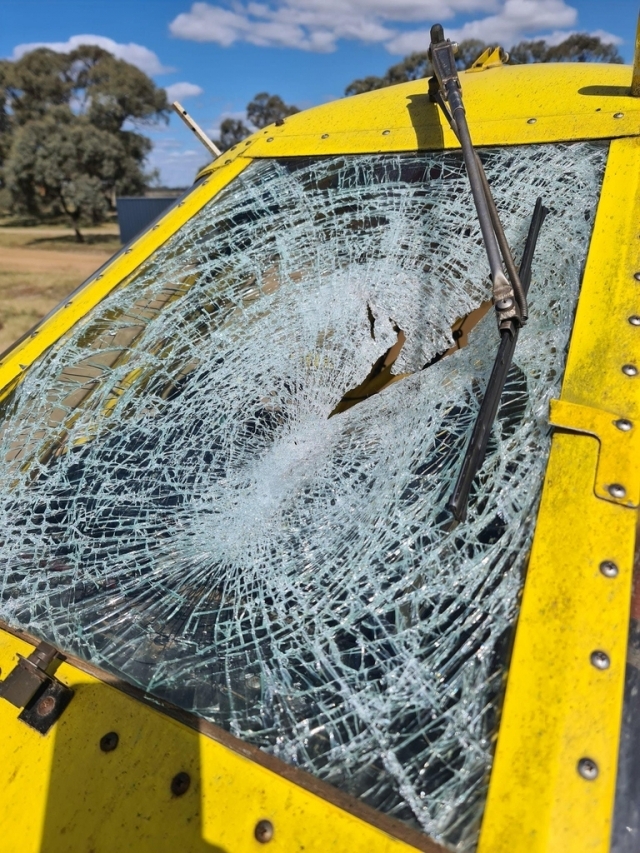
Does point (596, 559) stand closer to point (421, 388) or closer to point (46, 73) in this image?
point (421, 388)

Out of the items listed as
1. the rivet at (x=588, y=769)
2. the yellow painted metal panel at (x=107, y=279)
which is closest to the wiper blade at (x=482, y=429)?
the rivet at (x=588, y=769)

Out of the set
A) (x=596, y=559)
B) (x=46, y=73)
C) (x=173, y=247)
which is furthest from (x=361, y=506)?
(x=46, y=73)

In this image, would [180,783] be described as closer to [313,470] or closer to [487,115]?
[313,470]

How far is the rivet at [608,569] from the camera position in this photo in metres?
0.84

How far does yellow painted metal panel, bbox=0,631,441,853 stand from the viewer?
2.55ft

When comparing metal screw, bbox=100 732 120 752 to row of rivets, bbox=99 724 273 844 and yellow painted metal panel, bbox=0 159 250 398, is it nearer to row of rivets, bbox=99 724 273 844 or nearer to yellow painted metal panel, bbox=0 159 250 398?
row of rivets, bbox=99 724 273 844

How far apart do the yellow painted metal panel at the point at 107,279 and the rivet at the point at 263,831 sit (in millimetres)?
1215

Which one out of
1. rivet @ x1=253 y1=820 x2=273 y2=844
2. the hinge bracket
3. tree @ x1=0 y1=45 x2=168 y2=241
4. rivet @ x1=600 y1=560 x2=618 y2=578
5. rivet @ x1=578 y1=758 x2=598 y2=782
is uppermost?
tree @ x1=0 y1=45 x2=168 y2=241

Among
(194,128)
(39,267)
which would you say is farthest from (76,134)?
(194,128)

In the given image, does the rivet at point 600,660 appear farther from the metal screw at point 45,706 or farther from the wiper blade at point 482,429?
the metal screw at point 45,706

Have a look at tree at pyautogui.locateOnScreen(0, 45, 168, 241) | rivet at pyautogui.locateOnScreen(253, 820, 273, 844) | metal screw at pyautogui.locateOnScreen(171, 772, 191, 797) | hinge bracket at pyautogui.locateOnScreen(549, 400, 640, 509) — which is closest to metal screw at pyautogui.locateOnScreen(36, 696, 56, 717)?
metal screw at pyautogui.locateOnScreen(171, 772, 191, 797)

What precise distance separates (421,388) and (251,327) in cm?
57

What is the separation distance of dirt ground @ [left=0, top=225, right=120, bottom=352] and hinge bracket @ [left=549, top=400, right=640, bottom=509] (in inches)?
297

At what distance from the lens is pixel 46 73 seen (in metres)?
27.0
